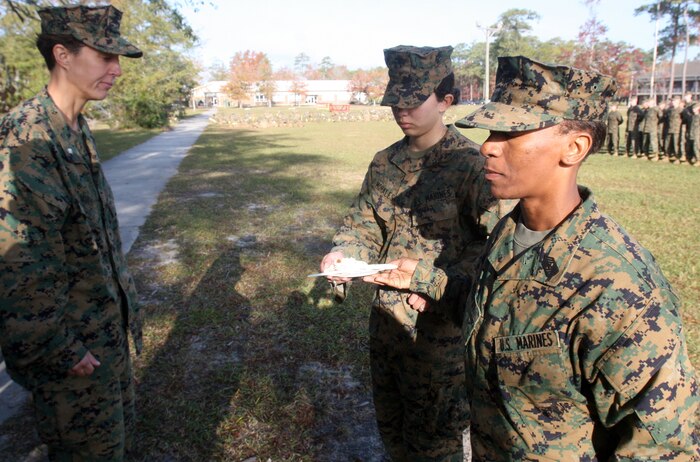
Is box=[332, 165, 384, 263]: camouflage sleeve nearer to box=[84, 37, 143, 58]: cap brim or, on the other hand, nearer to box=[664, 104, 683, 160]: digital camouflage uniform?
box=[84, 37, 143, 58]: cap brim

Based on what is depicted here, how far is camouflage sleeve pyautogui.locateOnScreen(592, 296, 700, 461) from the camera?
1.14 metres

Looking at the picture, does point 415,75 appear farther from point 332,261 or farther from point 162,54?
point 162,54

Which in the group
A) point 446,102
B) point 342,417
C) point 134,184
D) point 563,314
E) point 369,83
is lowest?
point 342,417

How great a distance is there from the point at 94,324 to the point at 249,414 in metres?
1.44

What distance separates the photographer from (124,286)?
90.7 inches

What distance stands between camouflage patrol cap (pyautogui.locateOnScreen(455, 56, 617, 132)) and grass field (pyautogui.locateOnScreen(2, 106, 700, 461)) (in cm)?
223

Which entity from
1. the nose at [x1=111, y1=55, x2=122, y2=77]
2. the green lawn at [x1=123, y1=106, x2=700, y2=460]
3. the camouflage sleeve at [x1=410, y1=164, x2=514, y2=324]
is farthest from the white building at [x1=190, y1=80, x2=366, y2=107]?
the camouflage sleeve at [x1=410, y1=164, x2=514, y2=324]

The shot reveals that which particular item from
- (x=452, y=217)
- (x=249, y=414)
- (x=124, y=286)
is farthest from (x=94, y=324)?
(x=452, y=217)

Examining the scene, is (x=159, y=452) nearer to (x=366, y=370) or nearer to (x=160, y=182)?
(x=366, y=370)

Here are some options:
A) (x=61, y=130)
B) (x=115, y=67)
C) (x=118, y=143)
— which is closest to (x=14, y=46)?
(x=115, y=67)

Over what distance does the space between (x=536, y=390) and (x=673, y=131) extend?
1635cm

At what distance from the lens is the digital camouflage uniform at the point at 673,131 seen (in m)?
14.4

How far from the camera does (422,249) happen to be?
232 cm

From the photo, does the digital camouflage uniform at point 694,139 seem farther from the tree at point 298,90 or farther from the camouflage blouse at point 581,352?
the tree at point 298,90
